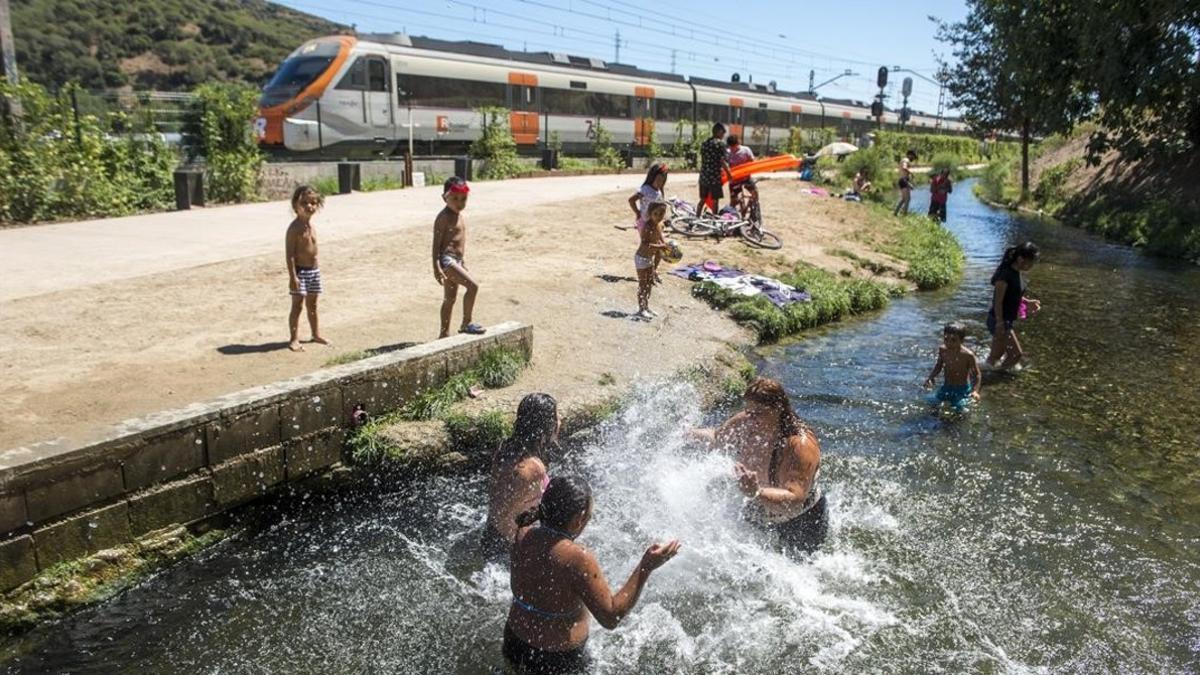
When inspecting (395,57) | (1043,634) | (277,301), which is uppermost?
(395,57)

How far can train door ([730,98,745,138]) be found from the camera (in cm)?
3906

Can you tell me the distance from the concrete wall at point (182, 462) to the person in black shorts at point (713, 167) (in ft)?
31.4

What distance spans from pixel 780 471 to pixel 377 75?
2113cm

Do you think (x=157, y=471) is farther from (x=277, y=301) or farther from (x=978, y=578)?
(x=978, y=578)

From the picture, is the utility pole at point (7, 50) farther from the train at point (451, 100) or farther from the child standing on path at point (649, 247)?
the child standing on path at point (649, 247)

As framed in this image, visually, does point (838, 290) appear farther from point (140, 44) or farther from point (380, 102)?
point (140, 44)

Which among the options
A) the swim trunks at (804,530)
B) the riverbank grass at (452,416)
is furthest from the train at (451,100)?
the swim trunks at (804,530)

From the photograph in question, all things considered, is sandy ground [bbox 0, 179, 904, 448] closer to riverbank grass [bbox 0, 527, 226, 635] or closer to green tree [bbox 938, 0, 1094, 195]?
riverbank grass [bbox 0, 527, 226, 635]

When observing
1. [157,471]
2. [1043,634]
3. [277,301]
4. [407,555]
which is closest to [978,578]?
[1043,634]

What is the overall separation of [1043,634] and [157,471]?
5.47 metres

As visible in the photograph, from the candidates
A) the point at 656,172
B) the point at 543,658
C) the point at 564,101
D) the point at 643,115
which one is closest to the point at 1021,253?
the point at 656,172

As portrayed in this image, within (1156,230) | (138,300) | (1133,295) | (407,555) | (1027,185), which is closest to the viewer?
(407,555)

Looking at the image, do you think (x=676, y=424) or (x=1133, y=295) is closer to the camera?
(x=676, y=424)

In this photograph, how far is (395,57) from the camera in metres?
23.8
